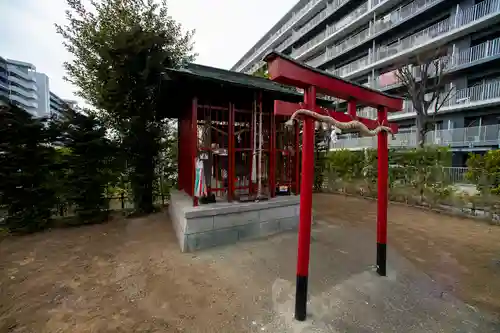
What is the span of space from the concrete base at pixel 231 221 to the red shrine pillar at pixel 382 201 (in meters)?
2.08

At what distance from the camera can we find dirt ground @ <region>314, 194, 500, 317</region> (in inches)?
121

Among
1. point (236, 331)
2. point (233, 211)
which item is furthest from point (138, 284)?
point (233, 211)

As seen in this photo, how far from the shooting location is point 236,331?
7.20 feet

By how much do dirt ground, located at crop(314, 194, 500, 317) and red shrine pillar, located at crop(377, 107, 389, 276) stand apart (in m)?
0.83

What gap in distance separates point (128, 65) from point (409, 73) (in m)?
13.1

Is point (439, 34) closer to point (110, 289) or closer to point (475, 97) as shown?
point (475, 97)

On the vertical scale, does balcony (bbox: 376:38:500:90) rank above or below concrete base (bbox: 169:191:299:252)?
above

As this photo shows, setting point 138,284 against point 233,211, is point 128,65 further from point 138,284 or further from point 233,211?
point 138,284

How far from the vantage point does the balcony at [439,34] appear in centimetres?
1205

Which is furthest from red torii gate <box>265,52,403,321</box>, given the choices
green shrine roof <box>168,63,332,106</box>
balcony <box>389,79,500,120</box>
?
balcony <box>389,79,500,120</box>

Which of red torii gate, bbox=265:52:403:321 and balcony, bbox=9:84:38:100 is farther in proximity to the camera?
balcony, bbox=9:84:38:100

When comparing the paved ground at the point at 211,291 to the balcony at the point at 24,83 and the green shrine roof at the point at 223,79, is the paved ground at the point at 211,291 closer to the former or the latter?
the green shrine roof at the point at 223,79

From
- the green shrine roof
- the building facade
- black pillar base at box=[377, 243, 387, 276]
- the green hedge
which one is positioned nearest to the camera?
black pillar base at box=[377, 243, 387, 276]

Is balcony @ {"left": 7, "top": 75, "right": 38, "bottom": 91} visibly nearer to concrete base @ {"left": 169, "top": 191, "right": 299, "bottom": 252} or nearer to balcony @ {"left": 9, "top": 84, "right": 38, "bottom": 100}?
balcony @ {"left": 9, "top": 84, "right": 38, "bottom": 100}
